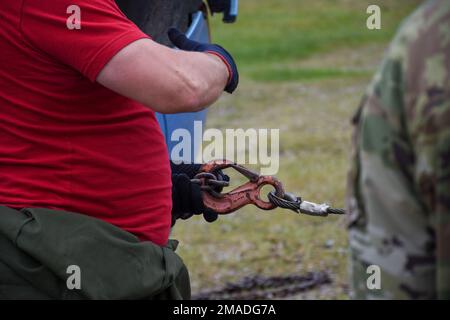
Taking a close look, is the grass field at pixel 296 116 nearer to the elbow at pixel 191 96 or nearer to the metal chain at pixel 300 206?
the metal chain at pixel 300 206

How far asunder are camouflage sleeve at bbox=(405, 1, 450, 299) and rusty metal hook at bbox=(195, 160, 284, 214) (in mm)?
1710

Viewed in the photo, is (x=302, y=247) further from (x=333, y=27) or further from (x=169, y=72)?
(x=333, y=27)

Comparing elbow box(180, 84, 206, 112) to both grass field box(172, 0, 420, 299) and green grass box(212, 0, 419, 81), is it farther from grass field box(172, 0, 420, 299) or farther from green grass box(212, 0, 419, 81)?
green grass box(212, 0, 419, 81)

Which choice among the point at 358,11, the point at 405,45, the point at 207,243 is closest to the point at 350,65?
the point at 358,11

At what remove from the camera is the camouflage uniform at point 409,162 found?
1877mm

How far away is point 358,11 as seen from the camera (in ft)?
76.4

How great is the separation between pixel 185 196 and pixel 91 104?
2.15ft

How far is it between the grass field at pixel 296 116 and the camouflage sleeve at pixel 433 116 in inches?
166

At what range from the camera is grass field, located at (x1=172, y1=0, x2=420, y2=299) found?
6941 mm

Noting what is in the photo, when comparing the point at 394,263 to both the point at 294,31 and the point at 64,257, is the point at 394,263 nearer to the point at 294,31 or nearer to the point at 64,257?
the point at 64,257

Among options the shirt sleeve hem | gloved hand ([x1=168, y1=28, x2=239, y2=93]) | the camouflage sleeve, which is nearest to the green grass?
gloved hand ([x1=168, y1=28, x2=239, y2=93])

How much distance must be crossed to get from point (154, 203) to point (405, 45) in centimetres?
138

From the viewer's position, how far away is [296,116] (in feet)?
38.8

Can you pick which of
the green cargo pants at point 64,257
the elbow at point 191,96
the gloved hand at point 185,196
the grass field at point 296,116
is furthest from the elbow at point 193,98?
the grass field at point 296,116
